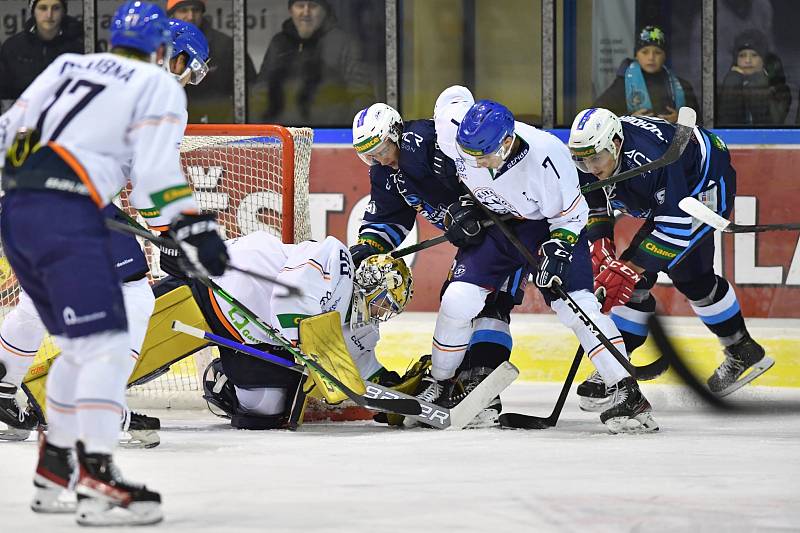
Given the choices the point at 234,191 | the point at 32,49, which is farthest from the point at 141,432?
the point at 32,49

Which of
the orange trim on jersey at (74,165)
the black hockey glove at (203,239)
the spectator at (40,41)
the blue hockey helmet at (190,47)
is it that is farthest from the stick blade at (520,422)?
the spectator at (40,41)

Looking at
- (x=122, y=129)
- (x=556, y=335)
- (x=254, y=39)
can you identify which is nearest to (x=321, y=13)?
(x=254, y=39)

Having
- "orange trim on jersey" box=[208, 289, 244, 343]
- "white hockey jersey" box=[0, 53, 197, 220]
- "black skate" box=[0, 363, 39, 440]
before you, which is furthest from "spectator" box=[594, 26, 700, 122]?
"white hockey jersey" box=[0, 53, 197, 220]

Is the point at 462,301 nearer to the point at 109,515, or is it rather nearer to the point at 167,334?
the point at 167,334

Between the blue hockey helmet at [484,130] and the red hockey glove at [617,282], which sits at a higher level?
the blue hockey helmet at [484,130]

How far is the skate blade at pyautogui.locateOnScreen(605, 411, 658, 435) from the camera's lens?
171 inches

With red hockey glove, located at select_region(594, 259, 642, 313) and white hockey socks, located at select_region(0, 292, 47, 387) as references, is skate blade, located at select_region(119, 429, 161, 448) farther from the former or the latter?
red hockey glove, located at select_region(594, 259, 642, 313)

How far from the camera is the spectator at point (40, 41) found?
22.9 ft

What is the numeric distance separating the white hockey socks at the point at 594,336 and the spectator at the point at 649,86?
2154mm

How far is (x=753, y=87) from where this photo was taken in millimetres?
6301

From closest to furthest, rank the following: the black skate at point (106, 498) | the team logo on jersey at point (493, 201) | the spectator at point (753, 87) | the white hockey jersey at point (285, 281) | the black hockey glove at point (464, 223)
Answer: the black skate at point (106, 498), the white hockey jersey at point (285, 281), the team logo on jersey at point (493, 201), the black hockey glove at point (464, 223), the spectator at point (753, 87)

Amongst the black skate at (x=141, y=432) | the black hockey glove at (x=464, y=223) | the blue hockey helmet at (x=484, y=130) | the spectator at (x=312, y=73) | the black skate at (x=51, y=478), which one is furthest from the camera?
the spectator at (x=312, y=73)

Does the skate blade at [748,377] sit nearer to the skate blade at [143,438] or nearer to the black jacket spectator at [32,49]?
the skate blade at [143,438]

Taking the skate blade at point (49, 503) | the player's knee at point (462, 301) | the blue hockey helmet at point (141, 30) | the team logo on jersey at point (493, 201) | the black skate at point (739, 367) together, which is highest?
the blue hockey helmet at point (141, 30)
